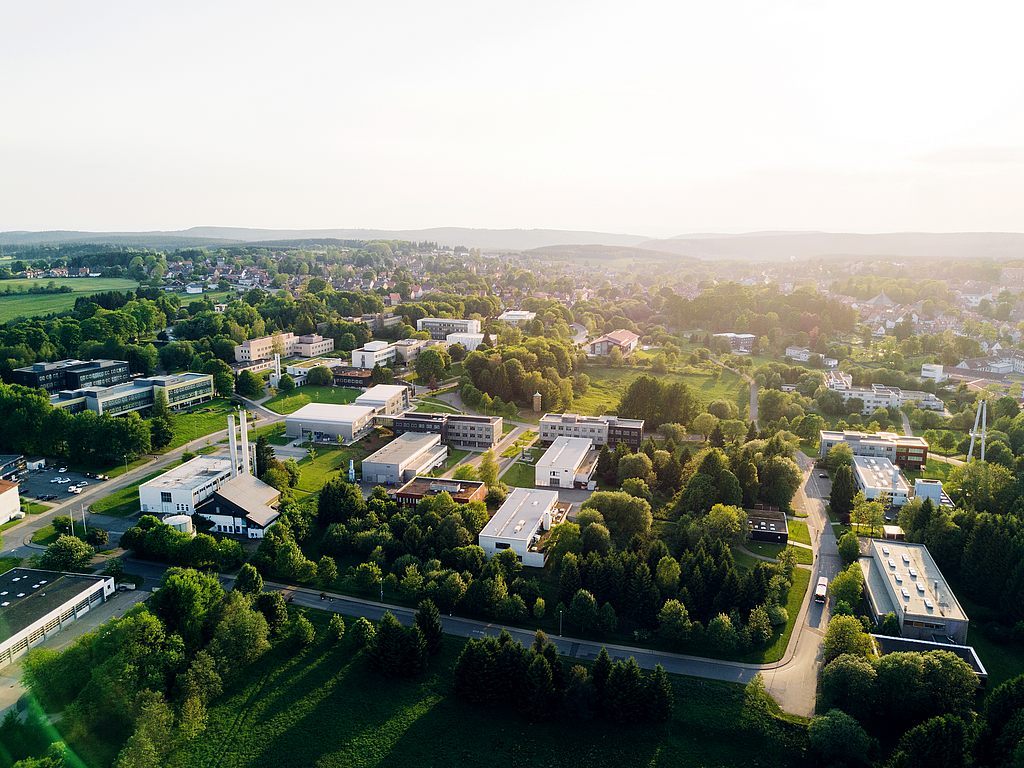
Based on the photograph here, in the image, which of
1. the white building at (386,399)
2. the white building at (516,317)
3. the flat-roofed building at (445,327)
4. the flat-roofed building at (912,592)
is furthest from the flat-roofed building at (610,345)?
the flat-roofed building at (912,592)

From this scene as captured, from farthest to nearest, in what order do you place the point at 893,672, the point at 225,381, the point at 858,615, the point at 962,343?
the point at 962,343
the point at 225,381
the point at 858,615
the point at 893,672

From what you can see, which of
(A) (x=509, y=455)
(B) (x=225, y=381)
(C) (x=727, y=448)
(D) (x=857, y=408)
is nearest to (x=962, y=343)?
(D) (x=857, y=408)

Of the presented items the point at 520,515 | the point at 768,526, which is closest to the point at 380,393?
the point at 520,515

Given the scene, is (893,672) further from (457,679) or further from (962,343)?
(962,343)

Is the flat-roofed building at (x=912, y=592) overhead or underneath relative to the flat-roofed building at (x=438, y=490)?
underneath

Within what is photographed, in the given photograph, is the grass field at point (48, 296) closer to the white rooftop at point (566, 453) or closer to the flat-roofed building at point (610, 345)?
the flat-roofed building at point (610, 345)
